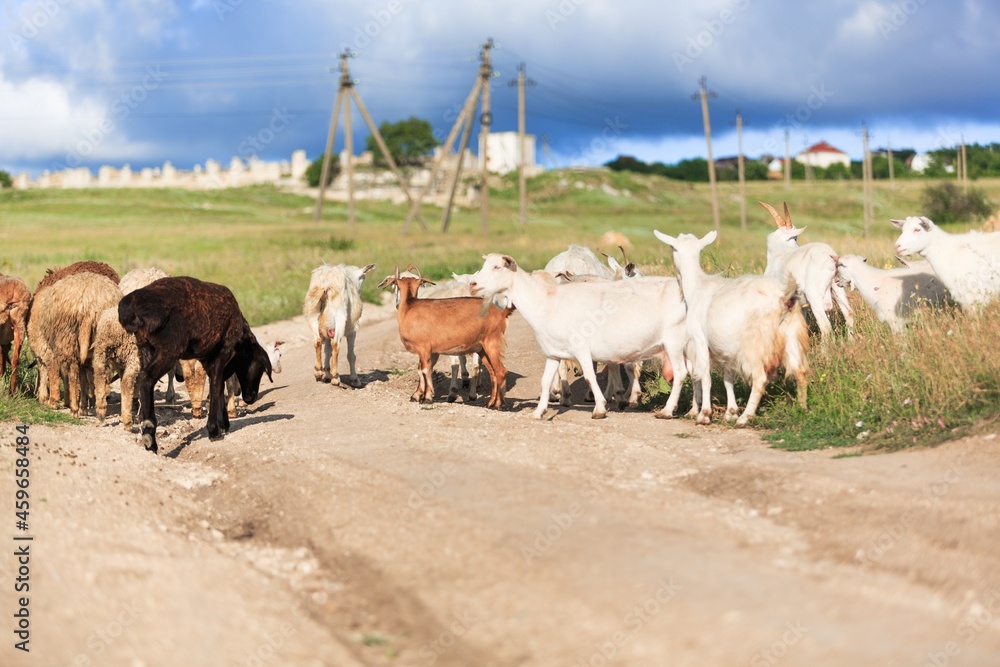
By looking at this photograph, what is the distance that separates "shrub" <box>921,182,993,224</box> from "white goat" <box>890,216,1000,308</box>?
4785 centimetres

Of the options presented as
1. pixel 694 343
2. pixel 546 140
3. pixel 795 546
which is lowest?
pixel 795 546

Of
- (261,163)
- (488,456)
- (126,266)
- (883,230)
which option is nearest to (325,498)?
(488,456)

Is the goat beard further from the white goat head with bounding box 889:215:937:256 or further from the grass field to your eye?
the white goat head with bounding box 889:215:937:256

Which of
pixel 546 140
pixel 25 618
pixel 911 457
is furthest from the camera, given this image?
pixel 546 140

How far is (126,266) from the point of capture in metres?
30.5

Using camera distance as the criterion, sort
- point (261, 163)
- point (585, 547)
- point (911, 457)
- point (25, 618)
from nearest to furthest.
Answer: point (25, 618)
point (585, 547)
point (911, 457)
point (261, 163)

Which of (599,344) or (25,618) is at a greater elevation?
(599,344)

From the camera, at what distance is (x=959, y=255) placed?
11578 millimetres

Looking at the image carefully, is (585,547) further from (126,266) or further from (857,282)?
(126,266)

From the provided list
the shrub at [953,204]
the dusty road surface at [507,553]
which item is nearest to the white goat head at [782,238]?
the dusty road surface at [507,553]

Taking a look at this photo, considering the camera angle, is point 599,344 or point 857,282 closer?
point 599,344

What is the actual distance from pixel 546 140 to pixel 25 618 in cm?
10152

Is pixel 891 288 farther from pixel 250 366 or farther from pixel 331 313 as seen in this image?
pixel 250 366

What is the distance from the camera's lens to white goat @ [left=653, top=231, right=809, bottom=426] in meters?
10.2
